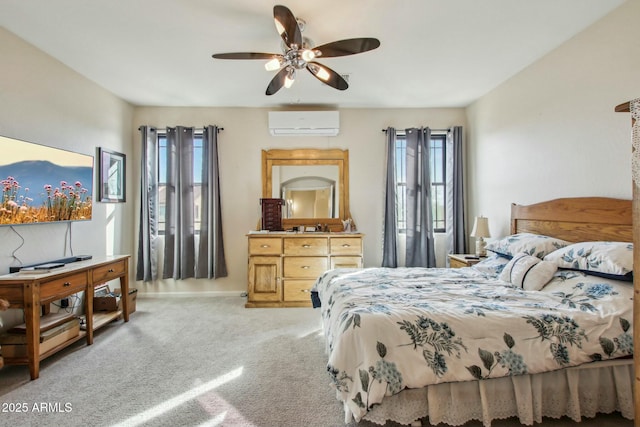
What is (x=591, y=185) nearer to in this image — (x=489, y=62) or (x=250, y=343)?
(x=489, y=62)

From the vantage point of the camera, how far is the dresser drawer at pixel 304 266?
152 inches

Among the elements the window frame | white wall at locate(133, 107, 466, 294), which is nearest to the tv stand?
the window frame

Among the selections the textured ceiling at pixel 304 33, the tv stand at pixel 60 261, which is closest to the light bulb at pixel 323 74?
the textured ceiling at pixel 304 33

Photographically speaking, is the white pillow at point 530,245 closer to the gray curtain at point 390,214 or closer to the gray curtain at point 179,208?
the gray curtain at point 390,214

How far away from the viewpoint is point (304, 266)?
3.87 metres

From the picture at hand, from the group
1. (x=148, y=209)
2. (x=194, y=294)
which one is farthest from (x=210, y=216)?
(x=194, y=294)

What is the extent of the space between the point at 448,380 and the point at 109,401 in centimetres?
204

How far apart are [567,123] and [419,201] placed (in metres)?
1.89

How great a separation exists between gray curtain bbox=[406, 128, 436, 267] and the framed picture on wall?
386cm

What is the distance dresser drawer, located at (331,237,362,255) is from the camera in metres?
3.88

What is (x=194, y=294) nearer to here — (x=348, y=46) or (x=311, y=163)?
→ (x=311, y=163)

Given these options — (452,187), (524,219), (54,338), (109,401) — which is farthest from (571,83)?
(54,338)

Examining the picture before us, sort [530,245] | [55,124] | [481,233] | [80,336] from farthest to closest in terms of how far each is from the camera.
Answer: [481,233], [55,124], [80,336], [530,245]

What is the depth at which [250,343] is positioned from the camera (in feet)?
9.10
